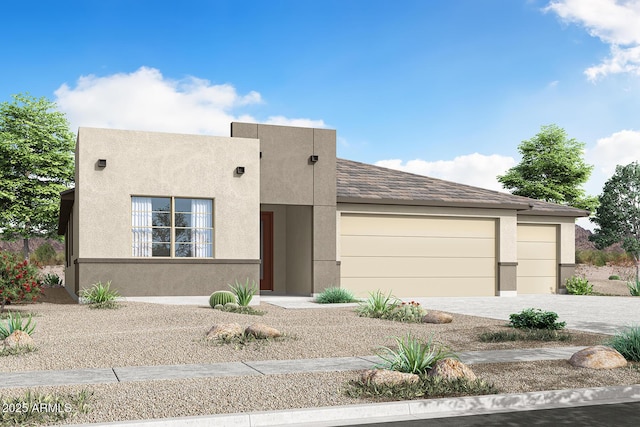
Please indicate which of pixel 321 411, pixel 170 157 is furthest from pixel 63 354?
pixel 170 157

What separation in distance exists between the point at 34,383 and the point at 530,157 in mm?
42244

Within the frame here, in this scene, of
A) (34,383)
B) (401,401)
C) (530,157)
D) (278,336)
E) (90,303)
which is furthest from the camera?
(530,157)

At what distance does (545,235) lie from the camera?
88.9 feet

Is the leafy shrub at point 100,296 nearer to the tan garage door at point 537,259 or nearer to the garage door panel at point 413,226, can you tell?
the garage door panel at point 413,226

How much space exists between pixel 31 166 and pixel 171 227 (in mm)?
21715

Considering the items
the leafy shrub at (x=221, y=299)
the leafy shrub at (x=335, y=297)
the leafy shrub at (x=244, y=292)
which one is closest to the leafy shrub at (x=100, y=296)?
the leafy shrub at (x=221, y=299)

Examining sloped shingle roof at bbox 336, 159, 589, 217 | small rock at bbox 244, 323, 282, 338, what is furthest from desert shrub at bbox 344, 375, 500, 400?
sloped shingle roof at bbox 336, 159, 589, 217

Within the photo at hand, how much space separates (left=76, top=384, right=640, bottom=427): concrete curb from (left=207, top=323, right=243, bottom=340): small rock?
483 cm

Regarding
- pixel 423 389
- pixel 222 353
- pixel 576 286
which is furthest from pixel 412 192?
pixel 423 389

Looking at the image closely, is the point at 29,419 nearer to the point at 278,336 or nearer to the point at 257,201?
the point at 278,336

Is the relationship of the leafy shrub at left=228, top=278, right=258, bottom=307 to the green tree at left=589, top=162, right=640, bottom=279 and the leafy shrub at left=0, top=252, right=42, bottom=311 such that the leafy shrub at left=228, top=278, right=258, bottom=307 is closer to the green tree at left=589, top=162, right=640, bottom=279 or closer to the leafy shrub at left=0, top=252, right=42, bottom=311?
the leafy shrub at left=0, top=252, right=42, bottom=311

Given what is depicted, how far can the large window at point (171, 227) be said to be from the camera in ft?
63.2

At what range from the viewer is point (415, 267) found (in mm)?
23953

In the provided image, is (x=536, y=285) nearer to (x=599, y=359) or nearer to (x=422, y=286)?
(x=422, y=286)
